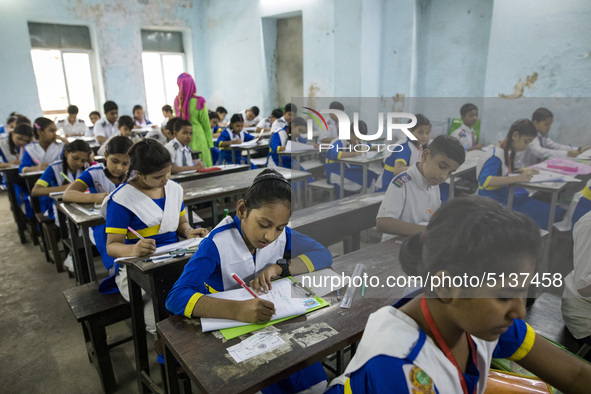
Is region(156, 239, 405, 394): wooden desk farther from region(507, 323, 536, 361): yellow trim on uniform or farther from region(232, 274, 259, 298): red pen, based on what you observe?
region(507, 323, 536, 361): yellow trim on uniform

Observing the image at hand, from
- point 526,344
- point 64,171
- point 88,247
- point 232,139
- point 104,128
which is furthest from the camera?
point 104,128

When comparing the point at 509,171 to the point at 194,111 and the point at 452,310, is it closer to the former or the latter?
the point at 452,310

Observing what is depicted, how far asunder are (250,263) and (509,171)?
0.79m

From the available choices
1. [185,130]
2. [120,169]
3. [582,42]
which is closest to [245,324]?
[120,169]

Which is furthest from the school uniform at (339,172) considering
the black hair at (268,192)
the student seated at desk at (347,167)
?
the black hair at (268,192)

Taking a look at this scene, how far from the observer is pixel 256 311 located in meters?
1.02

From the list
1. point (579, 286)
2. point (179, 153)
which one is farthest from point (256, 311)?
point (179, 153)

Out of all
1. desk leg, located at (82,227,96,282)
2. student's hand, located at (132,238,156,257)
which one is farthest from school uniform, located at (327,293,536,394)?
desk leg, located at (82,227,96,282)

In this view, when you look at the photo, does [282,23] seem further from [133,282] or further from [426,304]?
[426,304]

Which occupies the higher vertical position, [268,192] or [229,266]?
[268,192]

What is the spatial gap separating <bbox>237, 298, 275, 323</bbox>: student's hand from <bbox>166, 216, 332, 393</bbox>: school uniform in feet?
0.46

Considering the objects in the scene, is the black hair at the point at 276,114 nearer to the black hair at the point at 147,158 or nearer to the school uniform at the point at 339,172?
the black hair at the point at 147,158

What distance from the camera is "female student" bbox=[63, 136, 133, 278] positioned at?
2.24 m

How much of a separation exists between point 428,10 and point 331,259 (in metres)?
4.49
